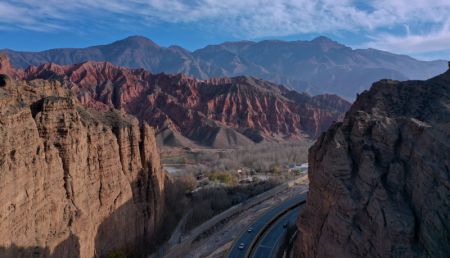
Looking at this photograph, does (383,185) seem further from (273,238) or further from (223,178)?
(223,178)

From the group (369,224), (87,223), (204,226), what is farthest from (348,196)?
(204,226)

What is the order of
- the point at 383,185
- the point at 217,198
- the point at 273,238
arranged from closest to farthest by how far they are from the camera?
the point at 383,185 < the point at 273,238 < the point at 217,198

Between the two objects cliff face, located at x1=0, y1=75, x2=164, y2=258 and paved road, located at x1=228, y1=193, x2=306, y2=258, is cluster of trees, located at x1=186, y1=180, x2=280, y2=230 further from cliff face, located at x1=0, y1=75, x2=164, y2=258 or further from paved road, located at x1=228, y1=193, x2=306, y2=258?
cliff face, located at x1=0, y1=75, x2=164, y2=258

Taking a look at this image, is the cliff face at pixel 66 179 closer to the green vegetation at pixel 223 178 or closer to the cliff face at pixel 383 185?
the cliff face at pixel 383 185

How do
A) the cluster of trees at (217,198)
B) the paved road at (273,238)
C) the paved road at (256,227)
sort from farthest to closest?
the cluster of trees at (217,198), the paved road at (256,227), the paved road at (273,238)

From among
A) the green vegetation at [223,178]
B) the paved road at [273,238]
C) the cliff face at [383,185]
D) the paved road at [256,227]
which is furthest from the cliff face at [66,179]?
the green vegetation at [223,178]

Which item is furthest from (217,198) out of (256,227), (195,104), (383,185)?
(195,104)
